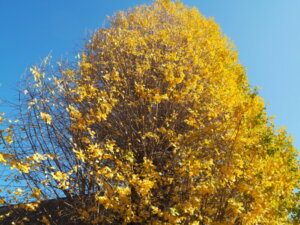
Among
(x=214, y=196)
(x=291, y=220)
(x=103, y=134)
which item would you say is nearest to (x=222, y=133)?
(x=214, y=196)

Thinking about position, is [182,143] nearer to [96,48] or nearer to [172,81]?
[172,81]

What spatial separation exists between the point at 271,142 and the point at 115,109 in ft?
16.7

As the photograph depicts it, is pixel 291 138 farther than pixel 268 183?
Yes

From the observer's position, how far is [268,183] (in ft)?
15.3

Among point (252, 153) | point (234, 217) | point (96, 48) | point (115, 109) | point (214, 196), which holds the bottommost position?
point (234, 217)

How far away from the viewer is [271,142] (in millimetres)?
7547

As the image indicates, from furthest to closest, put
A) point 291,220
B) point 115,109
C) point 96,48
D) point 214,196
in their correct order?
point 96,48 < point 291,220 < point 115,109 < point 214,196

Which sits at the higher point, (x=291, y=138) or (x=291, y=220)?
(x=291, y=138)

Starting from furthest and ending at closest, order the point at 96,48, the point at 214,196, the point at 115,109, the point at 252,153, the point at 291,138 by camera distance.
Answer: the point at 96,48 → the point at 291,138 → the point at 115,109 → the point at 252,153 → the point at 214,196

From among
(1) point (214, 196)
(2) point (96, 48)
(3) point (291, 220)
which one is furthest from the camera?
(2) point (96, 48)

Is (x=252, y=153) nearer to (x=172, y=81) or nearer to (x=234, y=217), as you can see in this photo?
(x=234, y=217)

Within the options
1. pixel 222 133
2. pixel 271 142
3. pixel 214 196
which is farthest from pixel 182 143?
pixel 271 142

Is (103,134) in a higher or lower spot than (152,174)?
higher

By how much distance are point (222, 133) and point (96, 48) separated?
20.7ft
